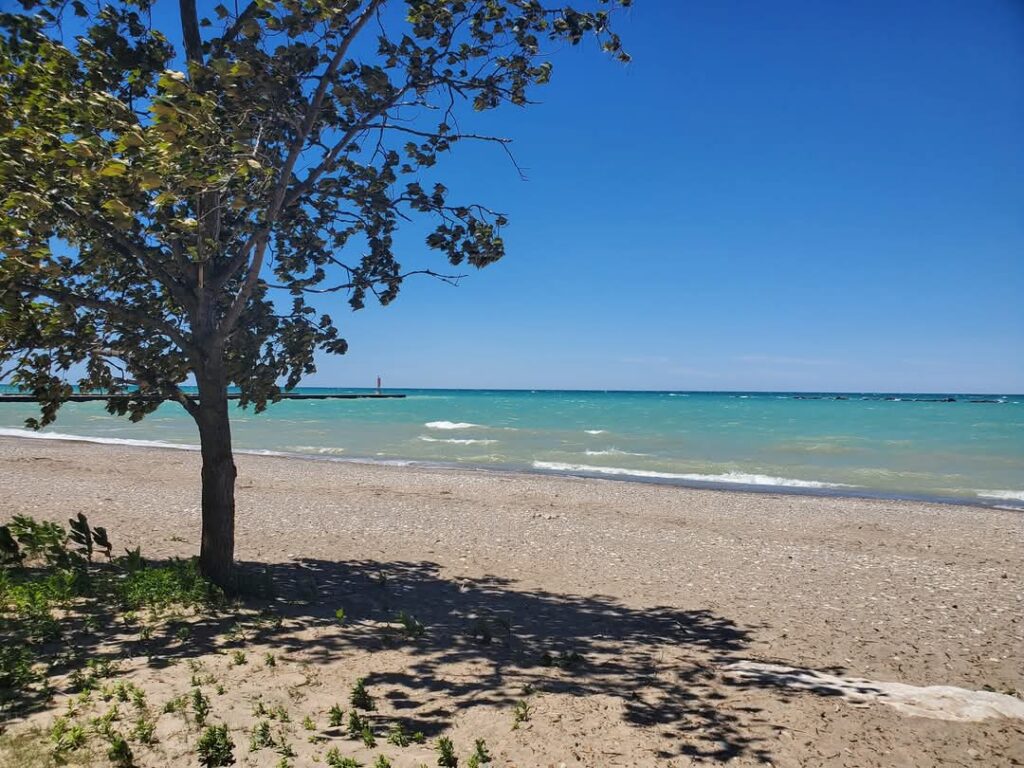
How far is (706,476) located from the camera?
24.9 meters

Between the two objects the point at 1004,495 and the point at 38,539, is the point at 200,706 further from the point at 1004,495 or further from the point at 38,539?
the point at 1004,495

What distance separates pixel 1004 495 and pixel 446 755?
23.4 m

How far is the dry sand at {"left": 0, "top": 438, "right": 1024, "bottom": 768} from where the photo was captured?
4.70 m

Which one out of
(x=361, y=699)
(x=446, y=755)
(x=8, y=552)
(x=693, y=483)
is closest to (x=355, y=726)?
(x=361, y=699)

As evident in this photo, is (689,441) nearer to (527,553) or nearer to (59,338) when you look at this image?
(527,553)

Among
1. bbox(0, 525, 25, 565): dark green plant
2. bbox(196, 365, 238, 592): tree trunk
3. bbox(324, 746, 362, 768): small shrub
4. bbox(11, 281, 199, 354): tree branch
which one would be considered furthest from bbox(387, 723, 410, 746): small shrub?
bbox(0, 525, 25, 565): dark green plant

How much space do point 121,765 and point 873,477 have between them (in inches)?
1060

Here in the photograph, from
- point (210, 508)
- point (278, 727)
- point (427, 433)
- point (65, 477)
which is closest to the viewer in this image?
point (278, 727)

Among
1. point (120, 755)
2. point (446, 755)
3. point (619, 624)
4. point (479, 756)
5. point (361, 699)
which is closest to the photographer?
point (120, 755)

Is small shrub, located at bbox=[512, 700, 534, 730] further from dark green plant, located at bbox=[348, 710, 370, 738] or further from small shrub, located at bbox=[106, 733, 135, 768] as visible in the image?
small shrub, located at bbox=[106, 733, 135, 768]

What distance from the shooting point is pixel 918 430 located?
50906 mm

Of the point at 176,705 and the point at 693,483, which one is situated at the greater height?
the point at 176,705

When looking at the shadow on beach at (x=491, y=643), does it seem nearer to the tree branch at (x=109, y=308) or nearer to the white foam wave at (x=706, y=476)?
the tree branch at (x=109, y=308)

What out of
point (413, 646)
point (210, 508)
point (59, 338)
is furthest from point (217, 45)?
point (413, 646)
